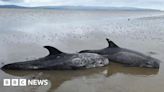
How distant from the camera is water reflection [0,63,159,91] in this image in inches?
389

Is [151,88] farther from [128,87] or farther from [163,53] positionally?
[163,53]

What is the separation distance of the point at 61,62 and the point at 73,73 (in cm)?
69

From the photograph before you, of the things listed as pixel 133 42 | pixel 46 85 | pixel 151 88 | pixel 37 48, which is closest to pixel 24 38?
pixel 37 48

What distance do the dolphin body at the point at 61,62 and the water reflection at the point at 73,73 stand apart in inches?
8.7

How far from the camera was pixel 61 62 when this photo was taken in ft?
36.0

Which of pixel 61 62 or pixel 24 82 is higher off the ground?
pixel 61 62

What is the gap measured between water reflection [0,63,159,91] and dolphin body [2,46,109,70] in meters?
0.22

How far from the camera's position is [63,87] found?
900 centimetres

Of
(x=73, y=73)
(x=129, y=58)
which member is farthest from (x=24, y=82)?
(x=129, y=58)

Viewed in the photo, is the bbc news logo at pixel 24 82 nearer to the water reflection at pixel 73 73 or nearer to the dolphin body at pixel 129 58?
the water reflection at pixel 73 73

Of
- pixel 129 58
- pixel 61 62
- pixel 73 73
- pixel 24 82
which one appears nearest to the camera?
pixel 24 82

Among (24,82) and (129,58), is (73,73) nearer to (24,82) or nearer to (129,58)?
(24,82)

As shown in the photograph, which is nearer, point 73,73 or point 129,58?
point 73,73

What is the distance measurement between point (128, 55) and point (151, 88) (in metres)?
3.23
